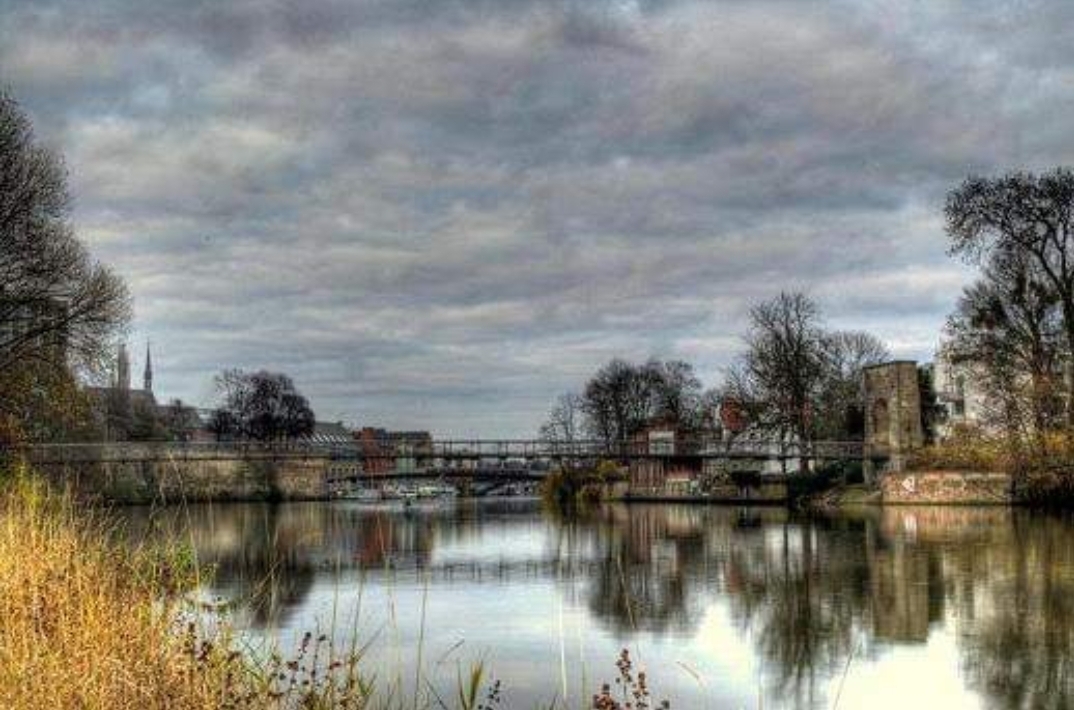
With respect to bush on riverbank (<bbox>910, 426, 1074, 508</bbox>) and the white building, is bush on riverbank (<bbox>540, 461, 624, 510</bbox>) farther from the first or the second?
bush on riverbank (<bbox>910, 426, 1074, 508</bbox>)

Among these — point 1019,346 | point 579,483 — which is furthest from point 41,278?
point 579,483

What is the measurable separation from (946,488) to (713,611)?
126 ft

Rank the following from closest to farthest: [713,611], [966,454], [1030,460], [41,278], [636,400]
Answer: [713,611] → [41,278] → [1030,460] → [966,454] → [636,400]

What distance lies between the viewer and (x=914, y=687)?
1235 centimetres

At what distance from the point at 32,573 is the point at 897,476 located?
50.4m

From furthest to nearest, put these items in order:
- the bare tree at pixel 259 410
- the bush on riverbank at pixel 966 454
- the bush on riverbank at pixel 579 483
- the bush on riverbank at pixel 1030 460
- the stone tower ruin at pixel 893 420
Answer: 1. the bare tree at pixel 259 410
2. the bush on riverbank at pixel 579 483
3. the stone tower ruin at pixel 893 420
4. the bush on riverbank at pixel 966 454
5. the bush on riverbank at pixel 1030 460

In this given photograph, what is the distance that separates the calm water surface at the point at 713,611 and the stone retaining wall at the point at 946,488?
14.0 meters

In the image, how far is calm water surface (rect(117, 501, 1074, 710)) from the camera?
12.2m

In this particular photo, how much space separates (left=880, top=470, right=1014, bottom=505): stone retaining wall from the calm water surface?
45.9 feet

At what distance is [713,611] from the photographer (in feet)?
60.6

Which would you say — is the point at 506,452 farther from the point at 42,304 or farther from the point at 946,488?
the point at 42,304

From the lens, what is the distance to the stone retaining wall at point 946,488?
51094mm

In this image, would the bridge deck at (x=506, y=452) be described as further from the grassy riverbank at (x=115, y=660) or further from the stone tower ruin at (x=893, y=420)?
Answer: the grassy riverbank at (x=115, y=660)

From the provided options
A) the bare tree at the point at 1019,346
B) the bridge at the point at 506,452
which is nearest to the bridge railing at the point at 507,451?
the bridge at the point at 506,452
